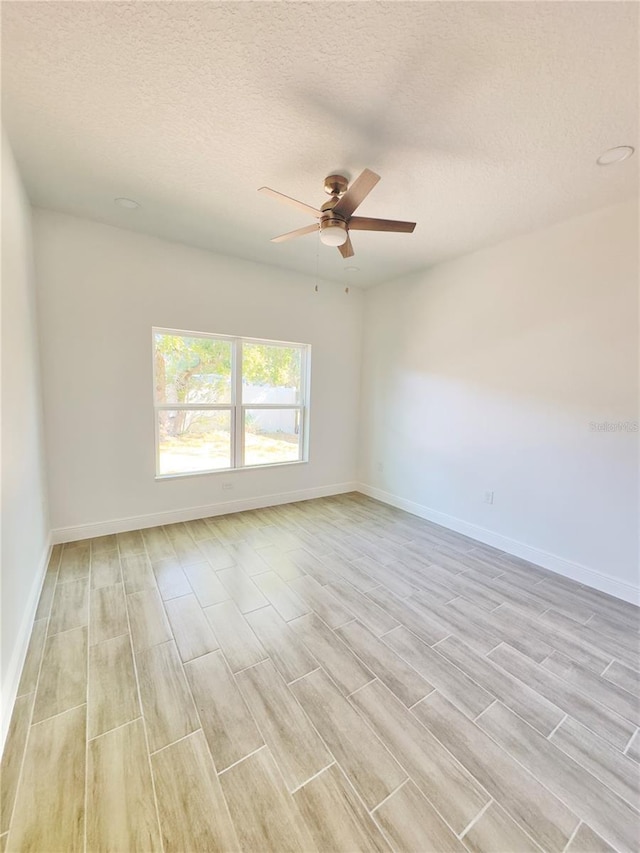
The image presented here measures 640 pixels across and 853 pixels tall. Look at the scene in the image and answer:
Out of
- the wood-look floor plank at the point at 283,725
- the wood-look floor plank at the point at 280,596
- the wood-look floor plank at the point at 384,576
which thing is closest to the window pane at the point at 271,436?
the wood-look floor plank at the point at 280,596

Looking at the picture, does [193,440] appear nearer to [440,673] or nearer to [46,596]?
[46,596]

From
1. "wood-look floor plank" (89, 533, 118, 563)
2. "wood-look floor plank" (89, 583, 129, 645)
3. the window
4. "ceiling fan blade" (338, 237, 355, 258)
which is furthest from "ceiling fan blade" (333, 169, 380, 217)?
"wood-look floor plank" (89, 533, 118, 563)

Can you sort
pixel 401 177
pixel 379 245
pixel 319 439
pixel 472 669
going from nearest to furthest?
pixel 472 669
pixel 401 177
pixel 379 245
pixel 319 439

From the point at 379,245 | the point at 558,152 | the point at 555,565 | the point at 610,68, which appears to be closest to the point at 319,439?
the point at 379,245

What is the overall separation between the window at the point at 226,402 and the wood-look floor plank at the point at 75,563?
91cm

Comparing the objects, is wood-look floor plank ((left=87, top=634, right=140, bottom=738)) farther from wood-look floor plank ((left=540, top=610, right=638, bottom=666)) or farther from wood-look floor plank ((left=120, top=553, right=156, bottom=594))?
wood-look floor plank ((left=540, top=610, right=638, bottom=666))

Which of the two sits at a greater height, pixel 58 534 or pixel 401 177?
pixel 401 177

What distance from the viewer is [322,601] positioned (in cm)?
233

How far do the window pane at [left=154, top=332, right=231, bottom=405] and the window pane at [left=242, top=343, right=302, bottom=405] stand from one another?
0.23 meters

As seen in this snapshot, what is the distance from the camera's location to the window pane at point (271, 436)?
160 inches

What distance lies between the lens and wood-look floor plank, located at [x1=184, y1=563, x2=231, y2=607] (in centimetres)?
232

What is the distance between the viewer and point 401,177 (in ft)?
7.30

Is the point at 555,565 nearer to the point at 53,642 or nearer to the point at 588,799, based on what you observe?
the point at 588,799

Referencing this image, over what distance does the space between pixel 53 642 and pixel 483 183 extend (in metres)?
3.84
